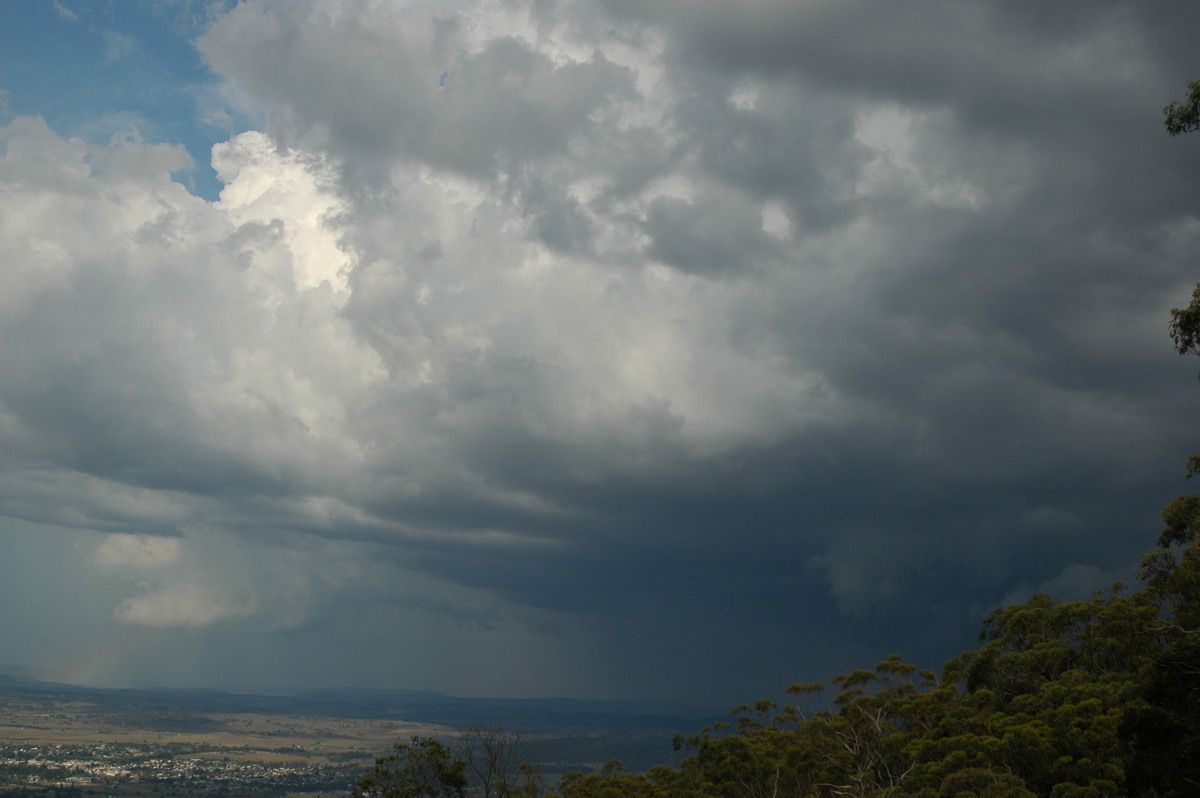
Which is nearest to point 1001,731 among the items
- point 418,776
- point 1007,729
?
point 1007,729

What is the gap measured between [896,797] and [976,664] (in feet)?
97.1

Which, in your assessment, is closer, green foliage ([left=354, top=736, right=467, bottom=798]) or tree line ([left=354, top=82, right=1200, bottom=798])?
tree line ([left=354, top=82, right=1200, bottom=798])

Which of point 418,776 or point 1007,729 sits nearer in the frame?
point 1007,729

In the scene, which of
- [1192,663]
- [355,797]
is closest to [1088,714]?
[1192,663]

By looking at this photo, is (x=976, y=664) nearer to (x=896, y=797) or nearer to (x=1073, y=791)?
(x=896, y=797)

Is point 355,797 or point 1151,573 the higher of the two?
point 1151,573

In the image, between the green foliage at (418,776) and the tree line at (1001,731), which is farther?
the green foliage at (418,776)

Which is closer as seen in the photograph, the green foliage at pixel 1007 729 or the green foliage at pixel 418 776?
the green foliage at pixel 1007 729

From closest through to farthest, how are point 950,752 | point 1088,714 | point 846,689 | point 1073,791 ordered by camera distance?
point 1073,791 < point 1088,714 < point 950,752 < point 846,689

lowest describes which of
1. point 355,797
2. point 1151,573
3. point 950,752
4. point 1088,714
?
point 355,797

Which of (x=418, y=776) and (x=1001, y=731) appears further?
(x=418, y=776)

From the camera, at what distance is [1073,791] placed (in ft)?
129

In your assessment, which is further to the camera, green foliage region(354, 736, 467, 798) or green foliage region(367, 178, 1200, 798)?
green foliage region(354, 736, 467, 798)

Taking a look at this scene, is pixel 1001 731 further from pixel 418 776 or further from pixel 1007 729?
pixel 418 776
